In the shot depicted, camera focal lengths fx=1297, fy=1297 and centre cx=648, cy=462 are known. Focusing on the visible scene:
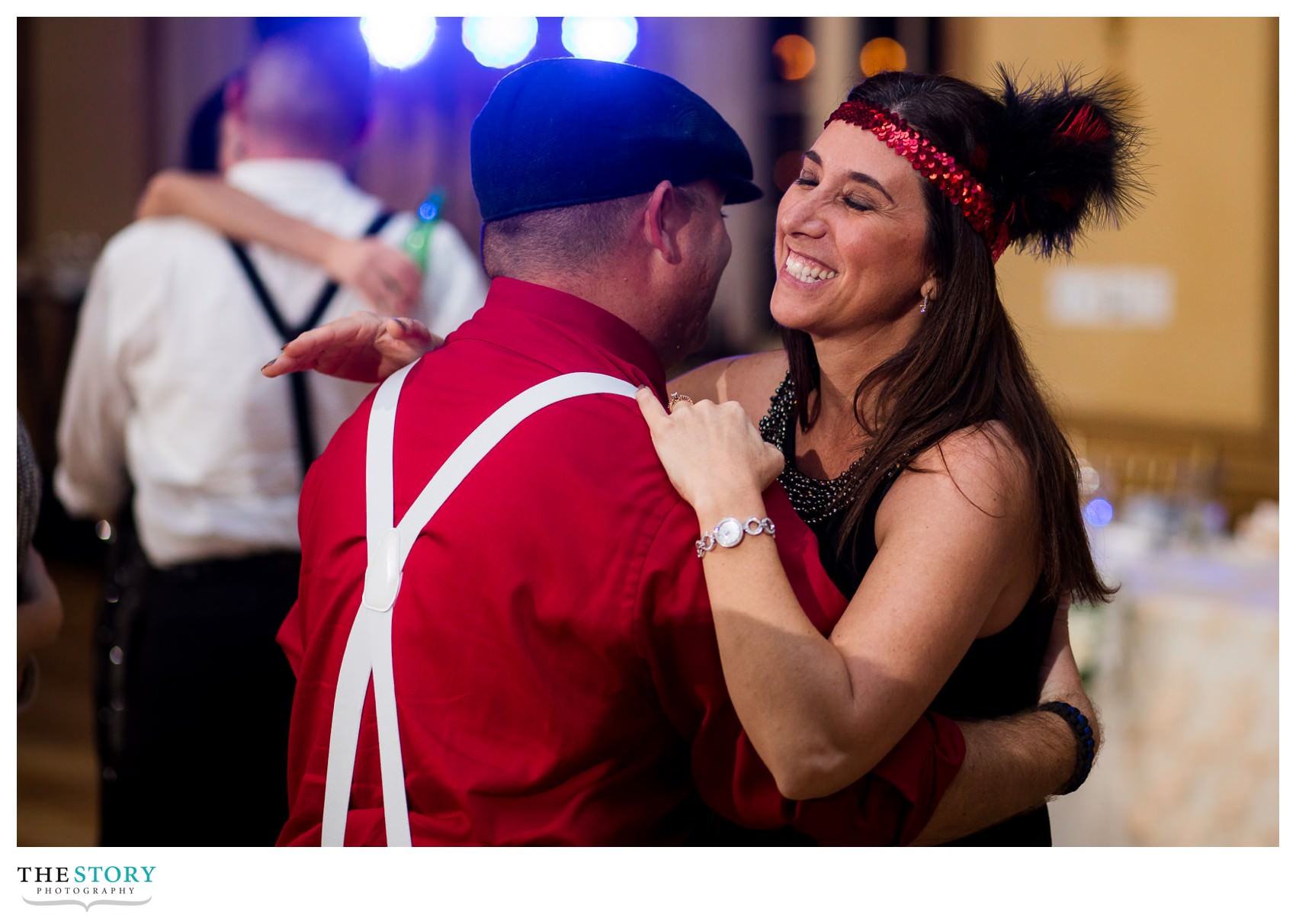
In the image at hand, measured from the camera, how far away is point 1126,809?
9.64 ft

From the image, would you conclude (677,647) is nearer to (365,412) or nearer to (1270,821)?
(365,412)

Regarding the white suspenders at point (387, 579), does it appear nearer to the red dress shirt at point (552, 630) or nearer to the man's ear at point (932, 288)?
the red dress shirt at point (552, 630)

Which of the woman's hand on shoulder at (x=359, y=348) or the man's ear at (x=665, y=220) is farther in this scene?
the woman's hand on shoulder at (x=359, y=348)

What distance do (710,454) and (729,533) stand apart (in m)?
0.09

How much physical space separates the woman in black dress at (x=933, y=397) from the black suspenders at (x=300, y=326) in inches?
44.4

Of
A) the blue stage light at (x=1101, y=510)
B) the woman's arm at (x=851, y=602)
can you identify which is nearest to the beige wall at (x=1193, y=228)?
the blue stage light at (x=1101, y=510)

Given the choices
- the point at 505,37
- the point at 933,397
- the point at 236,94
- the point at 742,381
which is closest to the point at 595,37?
the point at 505,37

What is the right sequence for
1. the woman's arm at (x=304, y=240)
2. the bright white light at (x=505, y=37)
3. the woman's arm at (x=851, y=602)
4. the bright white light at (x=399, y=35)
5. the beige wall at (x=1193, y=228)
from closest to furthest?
1. the woman's arm at (x=851, y=602)
2. the woman's arm at (x=304, y=240)
3. the bright white light at (x=399, y=35)
4. the beige wall at (x=1193, y=228)
5. the bright white light at (x=505, y=37)

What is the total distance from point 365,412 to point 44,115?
6.87 m

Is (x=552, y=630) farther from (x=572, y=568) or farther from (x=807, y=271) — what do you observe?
(x=807, y=271)

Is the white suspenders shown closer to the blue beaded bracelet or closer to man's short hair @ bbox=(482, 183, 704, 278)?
man's short hair @ bbox=(482, 183, 704, 278)

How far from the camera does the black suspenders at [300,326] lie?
7.90ft

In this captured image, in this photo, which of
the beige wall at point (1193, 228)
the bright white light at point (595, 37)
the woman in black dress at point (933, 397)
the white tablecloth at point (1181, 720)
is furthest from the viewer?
the bright white light at point (595, 37)
